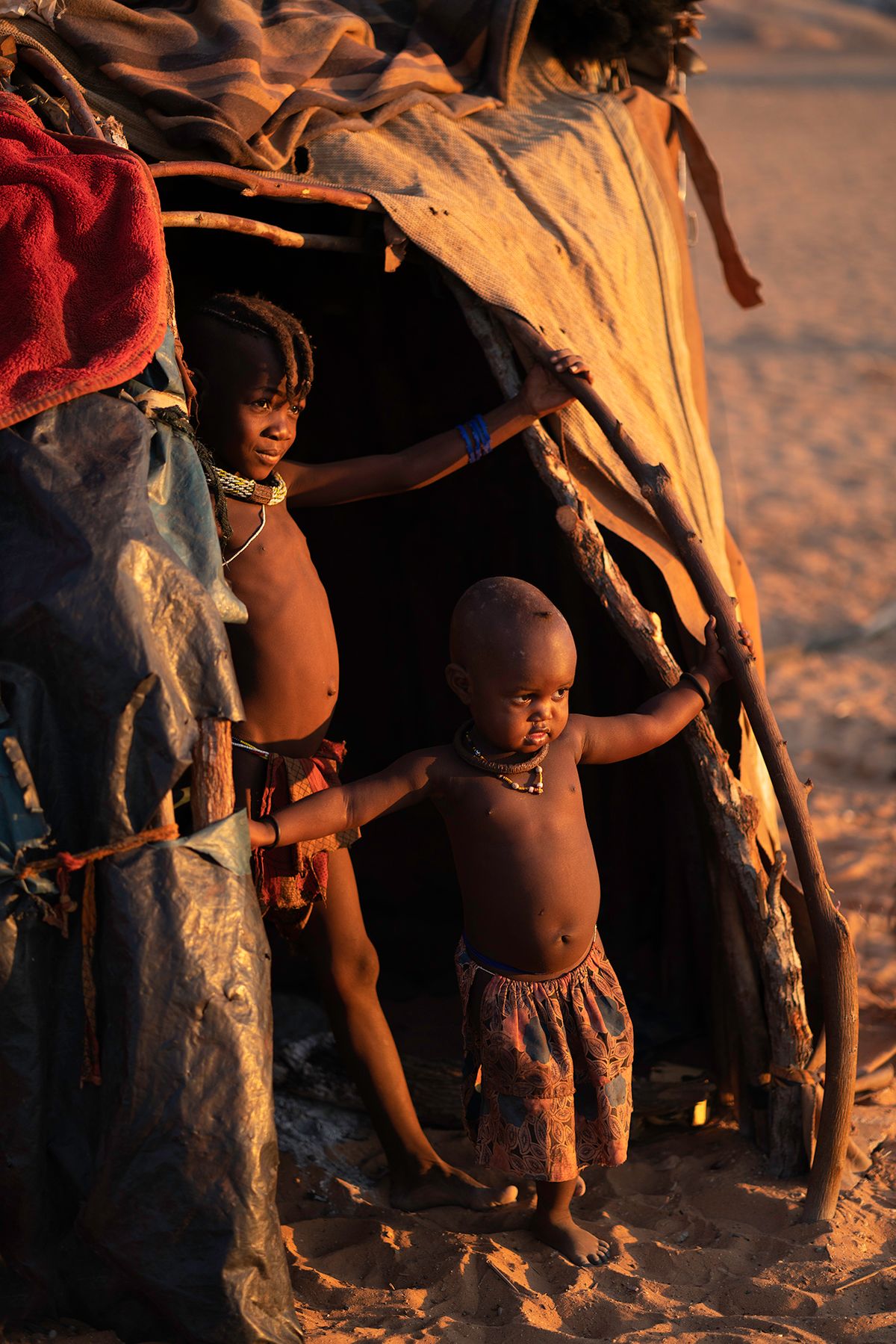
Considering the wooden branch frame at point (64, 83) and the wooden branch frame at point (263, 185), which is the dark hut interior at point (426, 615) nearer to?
the wooden branch frame at point (263, 185)

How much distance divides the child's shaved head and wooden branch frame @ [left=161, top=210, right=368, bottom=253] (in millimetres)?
956

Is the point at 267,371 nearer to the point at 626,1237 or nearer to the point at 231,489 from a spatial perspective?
the point at 231,489

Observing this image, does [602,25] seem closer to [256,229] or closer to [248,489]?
[256,229]

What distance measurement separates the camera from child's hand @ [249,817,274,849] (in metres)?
2.47

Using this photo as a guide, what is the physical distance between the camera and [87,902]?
7.42 feet

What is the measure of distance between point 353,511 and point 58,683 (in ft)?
6.16

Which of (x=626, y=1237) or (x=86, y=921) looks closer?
(x=86, y=921)

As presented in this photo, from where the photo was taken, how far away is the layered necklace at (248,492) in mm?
2801

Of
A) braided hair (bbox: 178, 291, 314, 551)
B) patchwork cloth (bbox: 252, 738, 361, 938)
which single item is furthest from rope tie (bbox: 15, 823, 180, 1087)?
braided hair (bbox: 178, 291, 314, 551)

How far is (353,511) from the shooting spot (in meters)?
4.03

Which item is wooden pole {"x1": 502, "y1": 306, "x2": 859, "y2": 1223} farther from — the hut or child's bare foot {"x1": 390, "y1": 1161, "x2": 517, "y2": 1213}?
child's bare foot {"x1": 390, "y1": 1161, "x2": 517, "y2": 1213}

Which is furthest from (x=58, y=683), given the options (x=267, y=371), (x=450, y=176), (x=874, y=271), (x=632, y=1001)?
(x=874, y=271)

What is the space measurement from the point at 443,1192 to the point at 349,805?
3.60 ft

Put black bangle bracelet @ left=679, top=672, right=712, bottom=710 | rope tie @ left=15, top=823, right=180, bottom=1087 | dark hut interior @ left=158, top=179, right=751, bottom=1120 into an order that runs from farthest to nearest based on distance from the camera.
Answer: dark hut interior @ left=158, top=179, right=751, bottom=1120 < black bangle bracelet @ left=679, top=672, right=712, bottom=710 < rope tie @ left=15, top=823, right=180, bottom=1087
